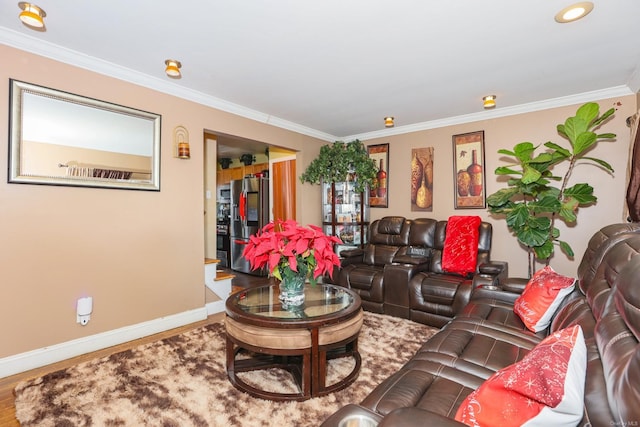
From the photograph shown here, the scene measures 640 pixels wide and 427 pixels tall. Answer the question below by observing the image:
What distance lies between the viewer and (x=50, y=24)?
212 cm

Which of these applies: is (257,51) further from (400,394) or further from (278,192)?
(278,192)

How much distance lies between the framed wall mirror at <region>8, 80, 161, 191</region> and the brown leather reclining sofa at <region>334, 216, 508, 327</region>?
2.50 metres

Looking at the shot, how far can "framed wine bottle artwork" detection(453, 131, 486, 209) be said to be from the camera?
3998 mm

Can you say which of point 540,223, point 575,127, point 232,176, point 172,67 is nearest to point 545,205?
point 540,223

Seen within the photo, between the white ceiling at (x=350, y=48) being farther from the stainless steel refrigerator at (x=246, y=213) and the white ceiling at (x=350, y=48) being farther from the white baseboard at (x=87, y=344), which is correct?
the white baseboard at (x=87, y=344)

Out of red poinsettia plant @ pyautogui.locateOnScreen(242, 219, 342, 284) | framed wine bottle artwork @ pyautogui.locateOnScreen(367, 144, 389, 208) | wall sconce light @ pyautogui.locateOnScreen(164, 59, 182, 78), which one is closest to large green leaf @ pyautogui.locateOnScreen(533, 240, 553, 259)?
framed wine bottle artwork @ pyautogui.locateOnScreen(367, 144, 389, 208)

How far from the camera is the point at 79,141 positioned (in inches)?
101

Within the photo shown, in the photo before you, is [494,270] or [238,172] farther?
[238,172]

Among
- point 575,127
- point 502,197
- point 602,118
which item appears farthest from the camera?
point 502,197

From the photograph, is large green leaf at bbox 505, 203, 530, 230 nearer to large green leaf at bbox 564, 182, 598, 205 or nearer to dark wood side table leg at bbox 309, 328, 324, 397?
large green leaf at bbox 564, 182, 598, 205

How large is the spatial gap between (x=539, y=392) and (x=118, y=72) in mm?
3509

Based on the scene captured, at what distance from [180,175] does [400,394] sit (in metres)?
2.93

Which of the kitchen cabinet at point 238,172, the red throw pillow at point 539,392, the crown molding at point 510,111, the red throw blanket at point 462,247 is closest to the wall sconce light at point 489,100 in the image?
the crown molding at point 510,111

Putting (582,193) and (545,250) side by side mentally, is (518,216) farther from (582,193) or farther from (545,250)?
(582,193)
